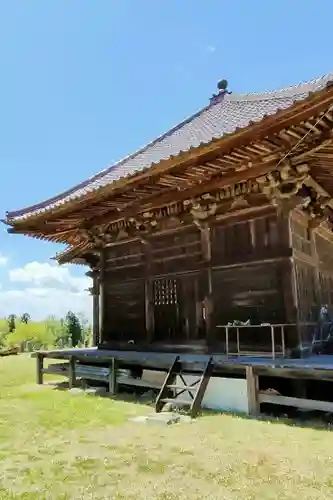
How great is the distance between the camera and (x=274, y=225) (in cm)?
724

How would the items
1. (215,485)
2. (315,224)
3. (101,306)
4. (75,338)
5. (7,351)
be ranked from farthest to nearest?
(75,338) < (7,351) < (101,306) < (315,224) < (215,485)

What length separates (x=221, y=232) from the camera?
26.1 ft

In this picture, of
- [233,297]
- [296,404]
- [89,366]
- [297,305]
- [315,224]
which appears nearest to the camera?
[296,404]

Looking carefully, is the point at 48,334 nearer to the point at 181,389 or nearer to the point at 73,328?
the point at 73,328

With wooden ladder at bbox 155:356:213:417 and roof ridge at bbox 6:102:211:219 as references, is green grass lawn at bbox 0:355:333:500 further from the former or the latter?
roof ridge at bbox 6:102:211:219

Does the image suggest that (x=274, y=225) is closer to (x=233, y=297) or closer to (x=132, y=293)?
(x=233, y=297)

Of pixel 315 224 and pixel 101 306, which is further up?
pixel 315 224

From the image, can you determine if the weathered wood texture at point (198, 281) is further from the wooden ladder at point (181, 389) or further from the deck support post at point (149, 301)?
the wooden ladder at point (181, 389)

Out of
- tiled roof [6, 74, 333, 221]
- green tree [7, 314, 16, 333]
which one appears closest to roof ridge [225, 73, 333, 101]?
tiled roof [6, 74, 333, 221]

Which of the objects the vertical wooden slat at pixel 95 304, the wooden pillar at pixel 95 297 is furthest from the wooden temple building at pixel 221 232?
the vertical wooden slat at pixel 95 304

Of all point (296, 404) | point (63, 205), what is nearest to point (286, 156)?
point (296, 404)

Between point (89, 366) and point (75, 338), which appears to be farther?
point (75, 338)

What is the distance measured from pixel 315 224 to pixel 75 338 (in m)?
19.3

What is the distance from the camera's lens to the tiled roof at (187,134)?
7.97 m
